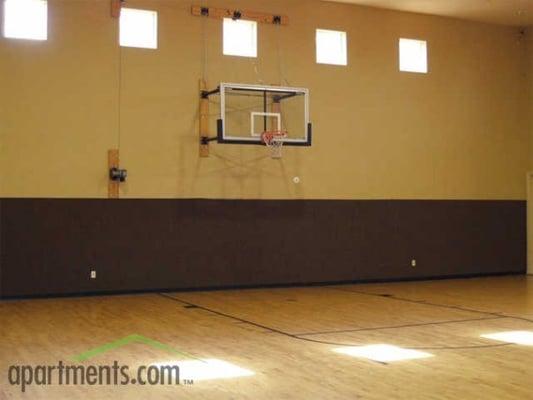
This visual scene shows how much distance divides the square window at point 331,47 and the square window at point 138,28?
3385 millimetres

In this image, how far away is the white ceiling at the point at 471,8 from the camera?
1426 centimetres

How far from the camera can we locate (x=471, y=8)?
14.7m

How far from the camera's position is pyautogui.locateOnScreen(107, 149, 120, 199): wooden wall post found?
12500 millimetres

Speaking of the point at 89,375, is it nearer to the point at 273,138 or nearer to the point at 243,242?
the point at 273,138

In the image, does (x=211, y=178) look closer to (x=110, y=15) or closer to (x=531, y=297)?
(x=110, y=15)

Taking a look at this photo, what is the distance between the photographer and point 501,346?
289 inches

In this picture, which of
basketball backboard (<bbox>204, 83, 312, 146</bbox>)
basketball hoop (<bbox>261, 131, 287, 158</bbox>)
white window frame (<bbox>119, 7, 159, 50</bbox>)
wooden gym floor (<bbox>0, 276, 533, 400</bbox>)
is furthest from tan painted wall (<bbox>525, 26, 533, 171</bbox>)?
white window frame (<bbox>119, 7, 159, 50</bbox>)

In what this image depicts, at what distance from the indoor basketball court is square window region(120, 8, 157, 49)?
0.04 m

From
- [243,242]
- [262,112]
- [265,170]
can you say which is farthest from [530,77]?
[243,242]

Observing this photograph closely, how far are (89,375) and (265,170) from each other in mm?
8035

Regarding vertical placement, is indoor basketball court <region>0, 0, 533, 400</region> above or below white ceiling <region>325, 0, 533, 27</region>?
below

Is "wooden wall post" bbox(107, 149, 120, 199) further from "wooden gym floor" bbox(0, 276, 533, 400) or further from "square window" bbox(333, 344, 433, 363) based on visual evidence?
"square window" bbox(333, 344, 433, 363)

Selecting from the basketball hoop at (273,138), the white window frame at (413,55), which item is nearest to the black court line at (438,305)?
the basketball hoop at (273,138)

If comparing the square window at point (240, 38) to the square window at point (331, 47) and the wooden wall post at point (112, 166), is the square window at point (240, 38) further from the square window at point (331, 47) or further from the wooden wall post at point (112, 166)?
the wooden wall post at point (112, 166)
